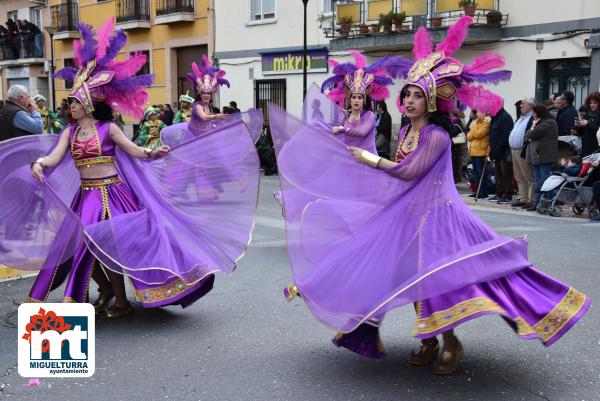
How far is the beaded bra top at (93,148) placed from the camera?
5332 mm

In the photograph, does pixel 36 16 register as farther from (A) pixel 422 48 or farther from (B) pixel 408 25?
(A) pixel 422 48

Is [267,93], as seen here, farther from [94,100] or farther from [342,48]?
[94,100]

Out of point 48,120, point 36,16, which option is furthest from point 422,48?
point 36,16

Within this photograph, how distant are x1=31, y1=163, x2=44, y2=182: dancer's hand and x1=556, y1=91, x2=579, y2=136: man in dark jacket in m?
9.62

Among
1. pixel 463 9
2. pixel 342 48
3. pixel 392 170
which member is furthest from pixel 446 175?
pixel 342 48

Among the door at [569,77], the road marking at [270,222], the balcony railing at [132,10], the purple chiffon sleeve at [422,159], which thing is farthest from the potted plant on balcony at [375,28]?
the purple chiffon sleeve at [422,159]

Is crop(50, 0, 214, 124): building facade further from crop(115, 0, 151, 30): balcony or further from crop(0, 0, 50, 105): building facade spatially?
crop(0, 0, 50, 105): building facade

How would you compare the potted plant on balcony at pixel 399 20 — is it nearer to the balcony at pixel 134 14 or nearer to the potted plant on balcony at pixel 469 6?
the potted plant on balcony at pixel 469 6

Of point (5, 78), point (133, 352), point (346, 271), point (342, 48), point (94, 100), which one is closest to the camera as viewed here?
point (346, 271)

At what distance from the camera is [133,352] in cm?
477

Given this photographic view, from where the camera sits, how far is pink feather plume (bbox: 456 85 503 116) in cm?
446

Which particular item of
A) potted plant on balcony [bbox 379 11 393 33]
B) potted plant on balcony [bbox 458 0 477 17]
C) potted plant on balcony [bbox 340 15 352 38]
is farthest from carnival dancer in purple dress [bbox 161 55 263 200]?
potted plant on balcony [bbox 340 15 352 38]

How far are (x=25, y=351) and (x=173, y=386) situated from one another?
1.02 metres

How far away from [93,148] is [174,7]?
883 inches
